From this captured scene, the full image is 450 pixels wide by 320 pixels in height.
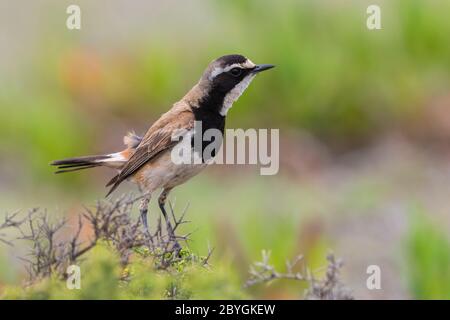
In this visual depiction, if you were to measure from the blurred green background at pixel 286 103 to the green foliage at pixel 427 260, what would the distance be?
3.62 ft

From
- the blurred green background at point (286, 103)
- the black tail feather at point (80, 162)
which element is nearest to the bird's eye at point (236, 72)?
the black tail feather at point (80, 162)

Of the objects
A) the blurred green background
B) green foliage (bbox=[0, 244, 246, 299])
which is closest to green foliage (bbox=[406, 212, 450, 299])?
the blurred green background

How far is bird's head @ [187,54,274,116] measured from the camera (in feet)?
23.8

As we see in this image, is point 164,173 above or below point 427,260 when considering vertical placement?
above

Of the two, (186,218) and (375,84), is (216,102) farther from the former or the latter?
(375,84)

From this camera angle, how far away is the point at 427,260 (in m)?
8.41

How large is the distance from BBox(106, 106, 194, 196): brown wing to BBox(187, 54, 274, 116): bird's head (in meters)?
0.16

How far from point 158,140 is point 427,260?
7.73ft

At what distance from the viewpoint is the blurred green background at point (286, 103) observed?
405 inches

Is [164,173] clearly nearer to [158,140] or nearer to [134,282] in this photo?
[158,140]

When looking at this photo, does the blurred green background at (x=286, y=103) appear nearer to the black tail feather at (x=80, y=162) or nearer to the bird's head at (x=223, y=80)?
the black tail feather at (x=80, y=162)

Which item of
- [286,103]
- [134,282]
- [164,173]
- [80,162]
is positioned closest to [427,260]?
[164,173]
